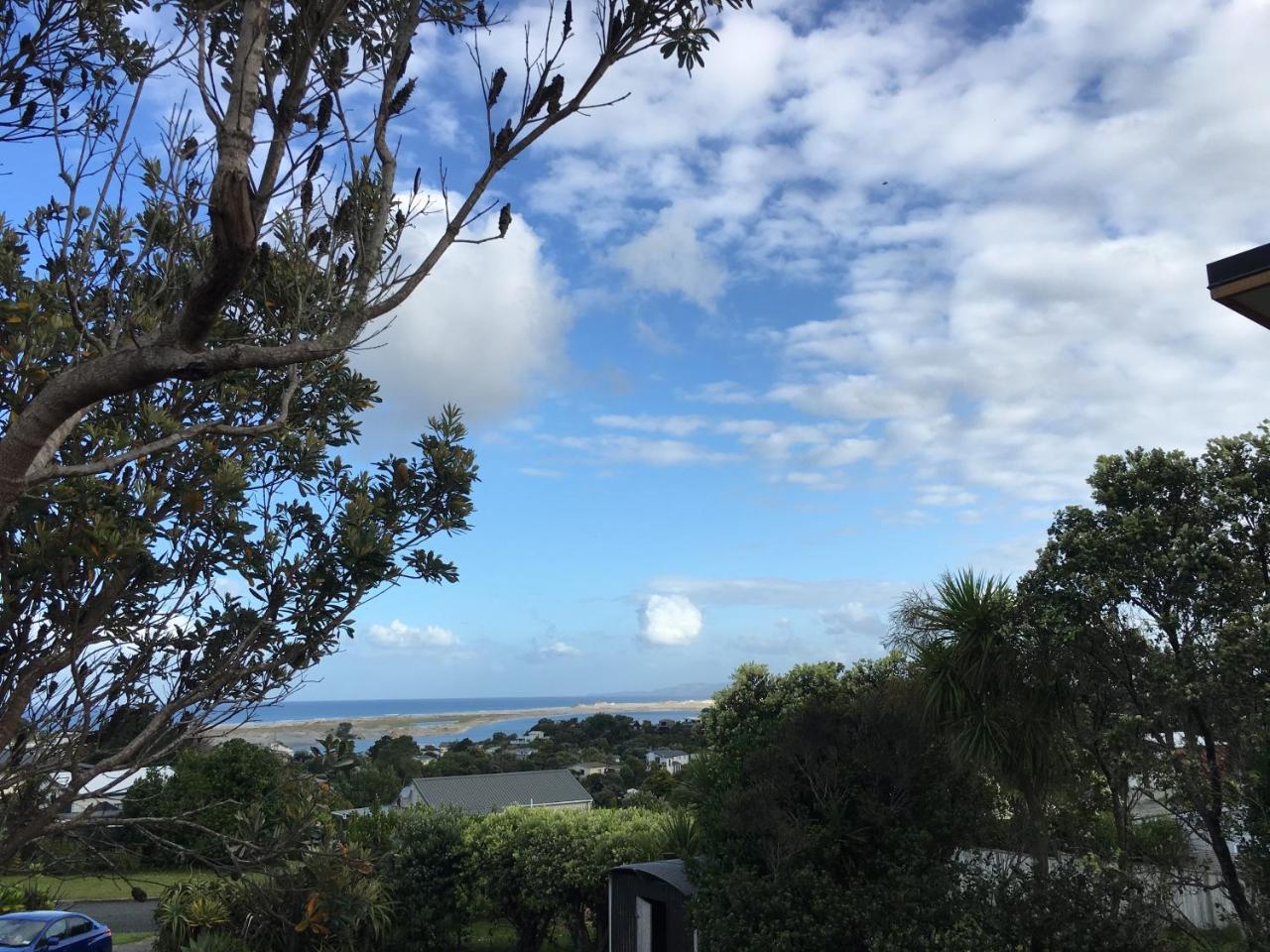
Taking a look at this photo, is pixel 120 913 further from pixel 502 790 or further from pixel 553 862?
pixel 502 790

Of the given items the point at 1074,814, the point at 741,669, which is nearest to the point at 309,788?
the point at 1074,814

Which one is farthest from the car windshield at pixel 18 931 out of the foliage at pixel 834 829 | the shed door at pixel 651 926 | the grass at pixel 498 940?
the foliage at pixel 834 829

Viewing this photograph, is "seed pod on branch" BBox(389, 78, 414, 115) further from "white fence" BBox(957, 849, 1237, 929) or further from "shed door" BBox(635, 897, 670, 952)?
"shed door" BBox(635, 897, 670, 952)

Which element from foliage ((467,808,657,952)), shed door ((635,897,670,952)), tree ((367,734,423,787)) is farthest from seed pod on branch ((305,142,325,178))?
tree ((367,734,423,787))

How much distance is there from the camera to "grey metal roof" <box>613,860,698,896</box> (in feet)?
44.8

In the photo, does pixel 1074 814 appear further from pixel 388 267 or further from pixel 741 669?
pixel 388 267

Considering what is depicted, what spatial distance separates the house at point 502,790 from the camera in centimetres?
3241

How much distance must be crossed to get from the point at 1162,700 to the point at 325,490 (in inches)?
365

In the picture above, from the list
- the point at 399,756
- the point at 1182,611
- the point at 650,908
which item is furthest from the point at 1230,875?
the point at 399,756

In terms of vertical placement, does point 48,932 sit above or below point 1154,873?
below

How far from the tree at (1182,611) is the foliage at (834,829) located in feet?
7.79

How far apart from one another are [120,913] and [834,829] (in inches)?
816

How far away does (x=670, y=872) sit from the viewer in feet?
46.8

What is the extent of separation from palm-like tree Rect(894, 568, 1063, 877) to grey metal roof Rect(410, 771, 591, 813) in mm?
22565
